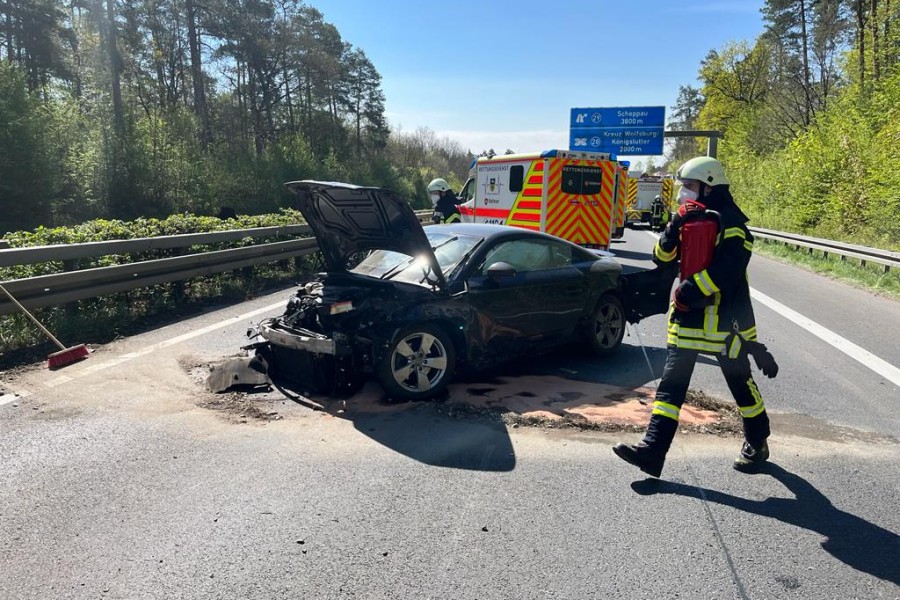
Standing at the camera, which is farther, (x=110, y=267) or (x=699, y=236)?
(x=110, y=267)

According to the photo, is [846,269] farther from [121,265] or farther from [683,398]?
[121,265]

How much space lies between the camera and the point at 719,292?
3.74 m

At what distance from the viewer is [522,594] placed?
2660mm

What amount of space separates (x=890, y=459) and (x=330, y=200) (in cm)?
449

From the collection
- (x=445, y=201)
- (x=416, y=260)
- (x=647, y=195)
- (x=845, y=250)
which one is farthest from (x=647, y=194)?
(x=416, y=260)

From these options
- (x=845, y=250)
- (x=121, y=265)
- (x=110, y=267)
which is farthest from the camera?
(x=845, y=250)

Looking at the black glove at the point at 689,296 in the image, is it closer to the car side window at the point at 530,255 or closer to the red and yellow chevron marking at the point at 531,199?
the car side window at the point at 530,255

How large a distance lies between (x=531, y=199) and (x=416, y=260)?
9.29 meters

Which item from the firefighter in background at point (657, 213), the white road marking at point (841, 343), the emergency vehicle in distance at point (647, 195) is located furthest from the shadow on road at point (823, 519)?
the emergency vehicle in distance at point (647, 195)

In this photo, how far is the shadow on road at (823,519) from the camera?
2941 mm

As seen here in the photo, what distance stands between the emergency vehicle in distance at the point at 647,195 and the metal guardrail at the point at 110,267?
25872 mm

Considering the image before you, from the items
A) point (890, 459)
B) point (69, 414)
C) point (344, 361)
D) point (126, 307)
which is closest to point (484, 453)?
point (344, 361)

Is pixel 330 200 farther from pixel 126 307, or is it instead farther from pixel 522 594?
pixel 126 307

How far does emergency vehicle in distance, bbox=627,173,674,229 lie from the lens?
3241cm
